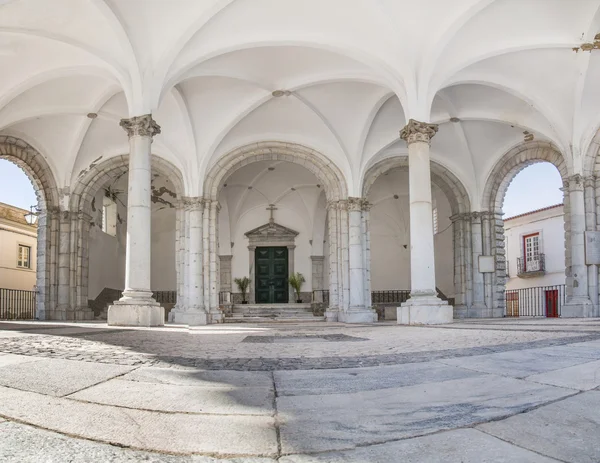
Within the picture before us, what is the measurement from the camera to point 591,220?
1454 centimetres

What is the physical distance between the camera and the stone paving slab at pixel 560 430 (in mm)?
1709

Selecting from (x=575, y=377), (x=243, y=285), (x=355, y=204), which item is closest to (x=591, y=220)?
(x=355, y=204)

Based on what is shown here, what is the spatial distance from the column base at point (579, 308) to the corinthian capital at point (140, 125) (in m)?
11.5

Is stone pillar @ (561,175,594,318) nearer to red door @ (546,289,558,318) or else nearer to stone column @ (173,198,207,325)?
stone column @ (173,198,207,325)

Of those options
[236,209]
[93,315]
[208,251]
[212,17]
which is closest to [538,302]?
[236,209]

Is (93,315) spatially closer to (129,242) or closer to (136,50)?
(129,242)

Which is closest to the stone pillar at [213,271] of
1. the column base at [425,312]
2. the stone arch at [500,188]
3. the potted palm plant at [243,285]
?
the potted palm plant at [243,285]

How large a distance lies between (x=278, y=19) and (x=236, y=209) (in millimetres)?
12960

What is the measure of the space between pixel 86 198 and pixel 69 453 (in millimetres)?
17408

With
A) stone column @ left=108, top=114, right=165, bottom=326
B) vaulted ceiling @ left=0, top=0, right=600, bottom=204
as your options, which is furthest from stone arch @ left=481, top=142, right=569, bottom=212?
stone column @ left=108, top=114, right=165, bottom=326

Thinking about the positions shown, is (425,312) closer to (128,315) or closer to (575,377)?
(128,315)

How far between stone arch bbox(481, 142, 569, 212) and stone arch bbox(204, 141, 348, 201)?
535 cm

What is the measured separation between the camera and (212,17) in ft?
36.0

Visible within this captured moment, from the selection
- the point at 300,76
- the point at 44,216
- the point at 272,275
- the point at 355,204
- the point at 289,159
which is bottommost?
the point at 272,275
